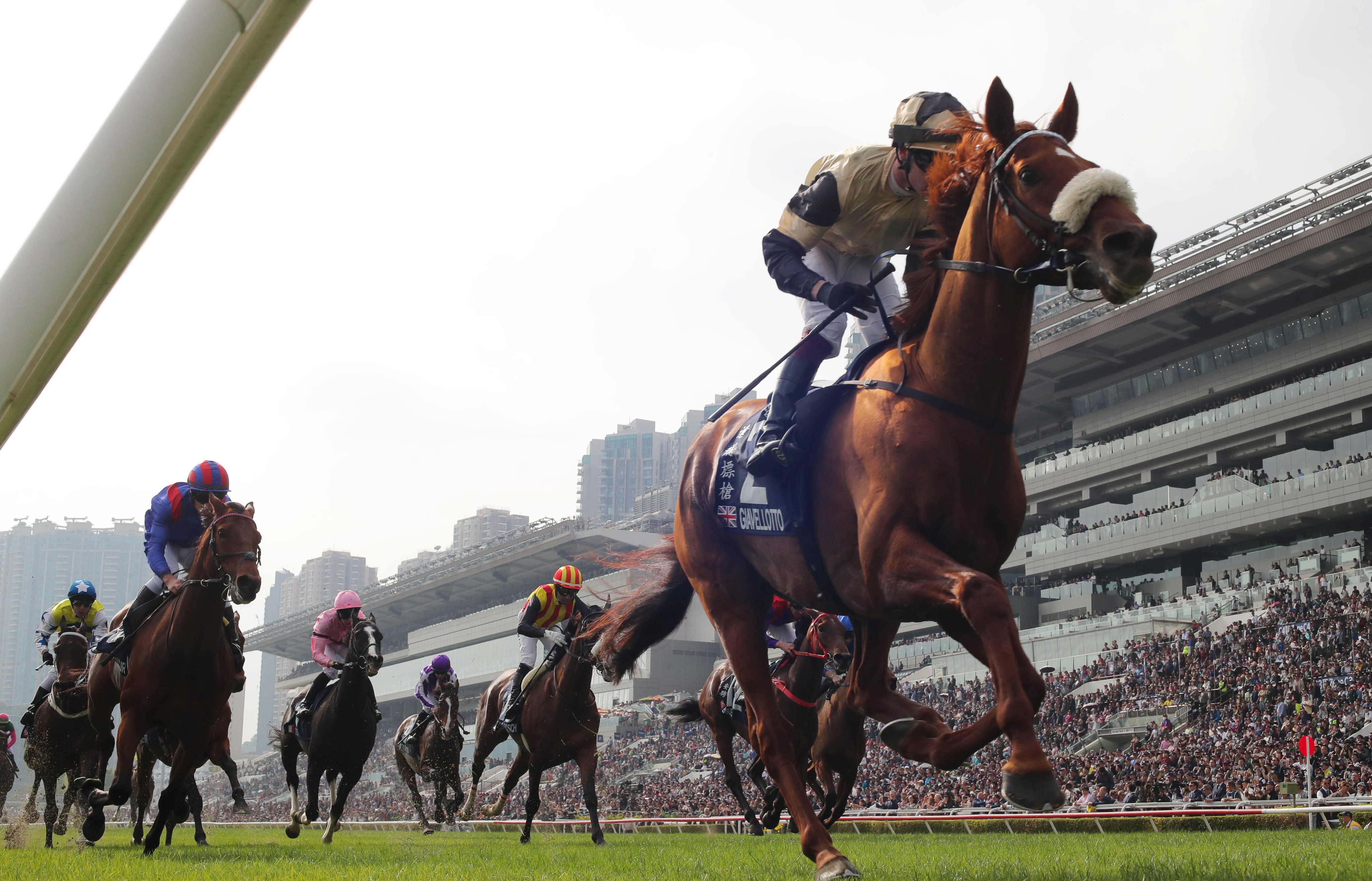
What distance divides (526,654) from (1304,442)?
29.2 metres

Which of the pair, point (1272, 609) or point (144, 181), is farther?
point (1272, 609)

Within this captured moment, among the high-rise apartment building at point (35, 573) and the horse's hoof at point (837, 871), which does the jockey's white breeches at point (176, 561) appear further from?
the high-rise apartment building at point (35, 573)

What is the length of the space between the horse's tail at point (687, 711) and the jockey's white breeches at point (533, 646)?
74.8 inches

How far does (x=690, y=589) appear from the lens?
717 centimetres

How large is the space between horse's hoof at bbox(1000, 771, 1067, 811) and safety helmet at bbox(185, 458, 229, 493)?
7493 mm

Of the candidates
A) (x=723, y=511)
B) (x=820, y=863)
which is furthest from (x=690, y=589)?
(x=820, y=863)

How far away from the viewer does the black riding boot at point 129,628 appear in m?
8.61

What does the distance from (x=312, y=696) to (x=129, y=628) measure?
4.22m

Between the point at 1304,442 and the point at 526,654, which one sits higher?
the point at 1304,442

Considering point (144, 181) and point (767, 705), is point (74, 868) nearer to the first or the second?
point (767, 705)

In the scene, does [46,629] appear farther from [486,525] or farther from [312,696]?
[486,525]

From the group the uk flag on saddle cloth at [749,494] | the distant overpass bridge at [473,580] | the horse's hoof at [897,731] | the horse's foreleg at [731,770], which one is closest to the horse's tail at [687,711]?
the horse's foreleg at [731,770]

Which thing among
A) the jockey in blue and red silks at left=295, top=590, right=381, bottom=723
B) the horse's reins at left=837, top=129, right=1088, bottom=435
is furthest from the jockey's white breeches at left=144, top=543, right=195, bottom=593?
the horse's reins at left=837, top=129, right=1088, bottom=435

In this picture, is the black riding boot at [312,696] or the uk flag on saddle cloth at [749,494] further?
the black riding boot at [312,696]
